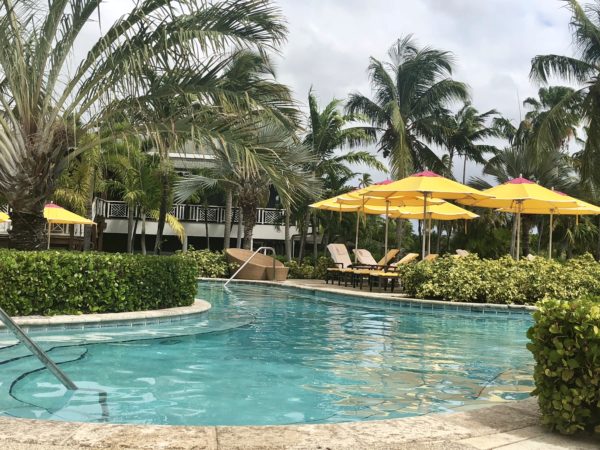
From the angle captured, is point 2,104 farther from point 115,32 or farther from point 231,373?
point 231,373


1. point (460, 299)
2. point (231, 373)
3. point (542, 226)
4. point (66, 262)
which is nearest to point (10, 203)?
point (66, 262)

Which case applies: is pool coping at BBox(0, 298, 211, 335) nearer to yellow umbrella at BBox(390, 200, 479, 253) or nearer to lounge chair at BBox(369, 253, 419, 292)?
lounge chair at BBox(369, 253, 419, 292)

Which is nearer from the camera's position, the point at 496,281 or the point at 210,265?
the point at 496,281

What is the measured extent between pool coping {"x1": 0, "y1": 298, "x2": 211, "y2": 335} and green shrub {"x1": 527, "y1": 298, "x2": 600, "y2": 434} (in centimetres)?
670

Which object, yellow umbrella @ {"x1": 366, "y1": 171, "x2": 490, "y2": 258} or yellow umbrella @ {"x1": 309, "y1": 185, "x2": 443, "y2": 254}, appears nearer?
yellow umbrella @ {"x1": 366, "y1": 171, "x2": 490, "y2": 258}

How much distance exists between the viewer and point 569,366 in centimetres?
395

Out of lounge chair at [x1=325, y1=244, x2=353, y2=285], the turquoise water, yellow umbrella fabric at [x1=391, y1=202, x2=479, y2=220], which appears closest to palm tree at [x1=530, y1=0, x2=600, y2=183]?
yellow umbrella fabric at [x1=391, y1=202, x2=479, y2=220]

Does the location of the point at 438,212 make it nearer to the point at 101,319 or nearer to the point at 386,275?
the point at 386,275

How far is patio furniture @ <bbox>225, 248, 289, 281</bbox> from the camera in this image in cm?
2133

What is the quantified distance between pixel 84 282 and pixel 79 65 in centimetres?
325

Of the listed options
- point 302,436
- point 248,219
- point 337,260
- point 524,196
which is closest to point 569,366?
point 302,436

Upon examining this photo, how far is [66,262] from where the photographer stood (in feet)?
31.3

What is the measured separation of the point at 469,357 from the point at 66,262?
18.5 ft

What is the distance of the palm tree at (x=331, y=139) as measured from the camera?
27.6 m
